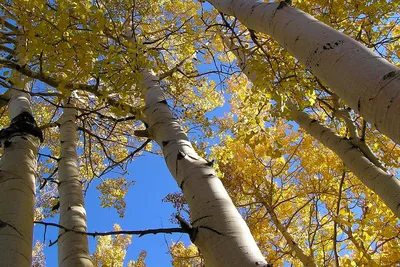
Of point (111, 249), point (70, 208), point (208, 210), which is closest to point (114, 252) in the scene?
point (111, 249)

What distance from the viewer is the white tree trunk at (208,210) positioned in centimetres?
143

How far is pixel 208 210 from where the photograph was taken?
168 cm

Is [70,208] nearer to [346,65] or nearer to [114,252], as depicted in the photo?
[346,65]

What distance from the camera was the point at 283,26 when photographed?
1985 mm

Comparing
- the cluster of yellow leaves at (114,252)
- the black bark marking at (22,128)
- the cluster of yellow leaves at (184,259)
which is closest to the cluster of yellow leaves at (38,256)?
the cluster of yellow leaves at (114,252)

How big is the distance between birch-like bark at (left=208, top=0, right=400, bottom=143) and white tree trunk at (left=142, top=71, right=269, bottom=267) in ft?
2.49

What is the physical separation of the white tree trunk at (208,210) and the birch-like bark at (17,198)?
99 cm

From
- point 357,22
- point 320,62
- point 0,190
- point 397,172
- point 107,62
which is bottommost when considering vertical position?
point 320,62

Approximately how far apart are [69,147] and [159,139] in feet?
6.66

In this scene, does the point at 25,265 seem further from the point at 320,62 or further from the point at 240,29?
the point at 240,29

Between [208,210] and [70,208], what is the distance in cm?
191

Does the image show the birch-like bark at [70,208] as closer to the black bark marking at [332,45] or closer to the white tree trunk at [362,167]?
the black bark marking at [332,45]

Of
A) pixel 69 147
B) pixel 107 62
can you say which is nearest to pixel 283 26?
pixel 107 62

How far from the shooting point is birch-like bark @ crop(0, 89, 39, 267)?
185cm
